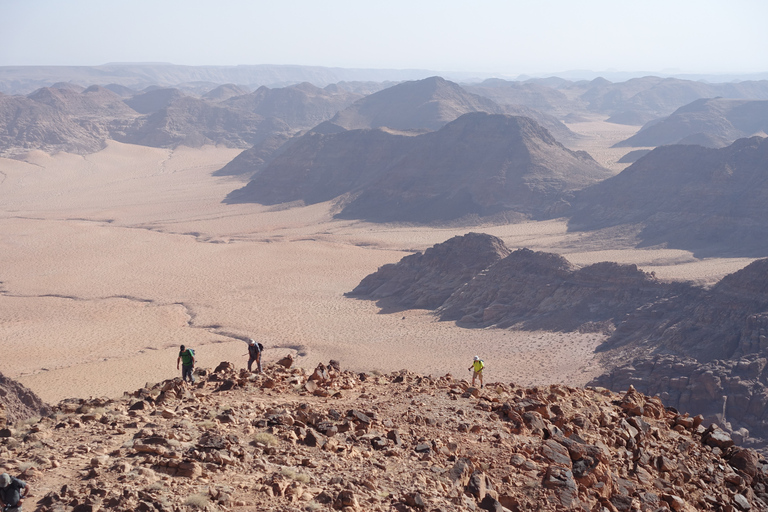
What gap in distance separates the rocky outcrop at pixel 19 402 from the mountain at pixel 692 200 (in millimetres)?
39451

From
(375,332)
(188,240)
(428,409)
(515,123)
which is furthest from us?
(515,123)

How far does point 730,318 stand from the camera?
2286 centimetres

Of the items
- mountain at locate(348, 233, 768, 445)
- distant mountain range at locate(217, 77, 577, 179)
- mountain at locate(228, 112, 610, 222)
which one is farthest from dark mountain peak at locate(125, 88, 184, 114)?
mountain at locate(348, 233, 768, 445)

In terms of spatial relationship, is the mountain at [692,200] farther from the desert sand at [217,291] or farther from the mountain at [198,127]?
the mountain at [198,127]

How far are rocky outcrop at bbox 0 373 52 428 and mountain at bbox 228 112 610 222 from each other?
143 ft

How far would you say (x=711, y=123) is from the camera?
343 feet

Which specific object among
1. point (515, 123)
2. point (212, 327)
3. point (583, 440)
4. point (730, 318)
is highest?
point (515, 123)

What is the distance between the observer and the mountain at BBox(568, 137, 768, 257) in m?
45.9

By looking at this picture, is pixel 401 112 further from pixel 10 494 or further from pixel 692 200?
pixel 10 494

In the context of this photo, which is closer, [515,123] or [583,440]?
[583,440]

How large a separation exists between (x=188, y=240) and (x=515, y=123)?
35.9 metres

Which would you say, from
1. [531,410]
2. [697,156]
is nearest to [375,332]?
[531,410]

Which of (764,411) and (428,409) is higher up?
(428,409)

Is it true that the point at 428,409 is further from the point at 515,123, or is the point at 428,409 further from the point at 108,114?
the point at 108,114
